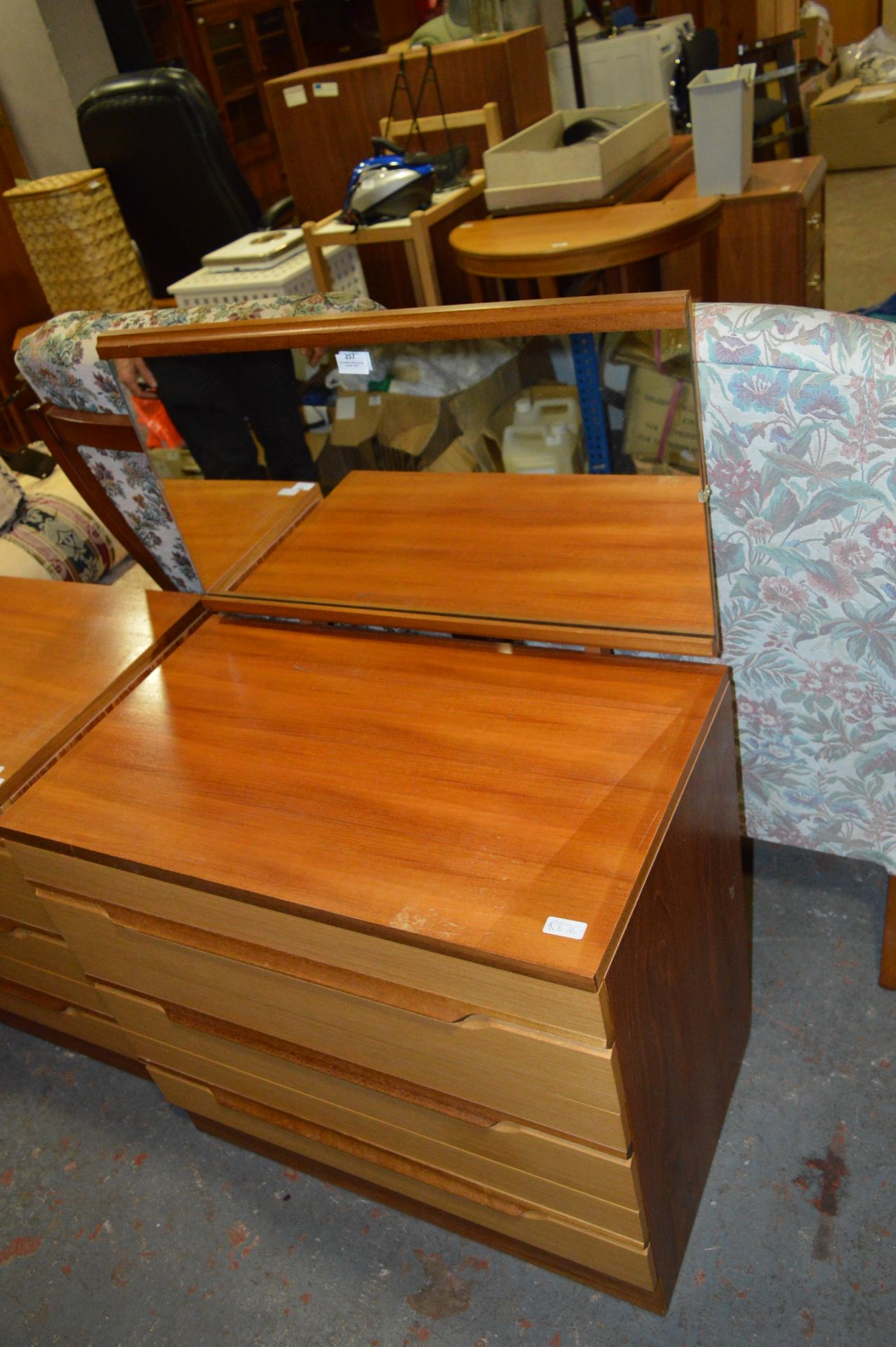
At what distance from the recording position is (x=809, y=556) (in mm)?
1171

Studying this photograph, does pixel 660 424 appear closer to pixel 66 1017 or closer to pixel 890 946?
pixel 890 946

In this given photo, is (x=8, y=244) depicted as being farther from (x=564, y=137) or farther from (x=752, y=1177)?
(x=752, y=1177)

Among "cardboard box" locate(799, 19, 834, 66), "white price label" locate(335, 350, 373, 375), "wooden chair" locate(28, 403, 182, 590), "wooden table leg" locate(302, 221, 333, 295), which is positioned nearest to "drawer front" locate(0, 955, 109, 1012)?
"wooden chair" locate(28, 403, 182, 590)

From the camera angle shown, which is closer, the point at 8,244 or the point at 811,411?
the point at 811,411

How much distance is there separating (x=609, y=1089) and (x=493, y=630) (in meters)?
0.58

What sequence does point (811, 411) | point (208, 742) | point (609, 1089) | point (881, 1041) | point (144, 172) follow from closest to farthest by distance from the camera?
point (609, 1089), point (811, 411), point (208, 742), point (881, 1041), point (144, 172)

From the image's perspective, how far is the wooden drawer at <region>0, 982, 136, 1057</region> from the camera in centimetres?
162

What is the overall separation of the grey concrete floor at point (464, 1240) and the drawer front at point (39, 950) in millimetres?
288

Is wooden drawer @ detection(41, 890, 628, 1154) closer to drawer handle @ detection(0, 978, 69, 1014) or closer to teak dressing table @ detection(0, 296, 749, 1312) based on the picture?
teak dressing table @ detection(0, 296, 749, 1312)

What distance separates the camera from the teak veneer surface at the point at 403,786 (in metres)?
0.96

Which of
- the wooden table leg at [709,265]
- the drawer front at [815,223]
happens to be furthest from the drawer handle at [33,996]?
the drawer front at [815,223]

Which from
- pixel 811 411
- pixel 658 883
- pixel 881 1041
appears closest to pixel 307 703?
pixel 658 883

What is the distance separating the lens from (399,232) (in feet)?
9.19

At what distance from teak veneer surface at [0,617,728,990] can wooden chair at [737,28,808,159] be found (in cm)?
310
